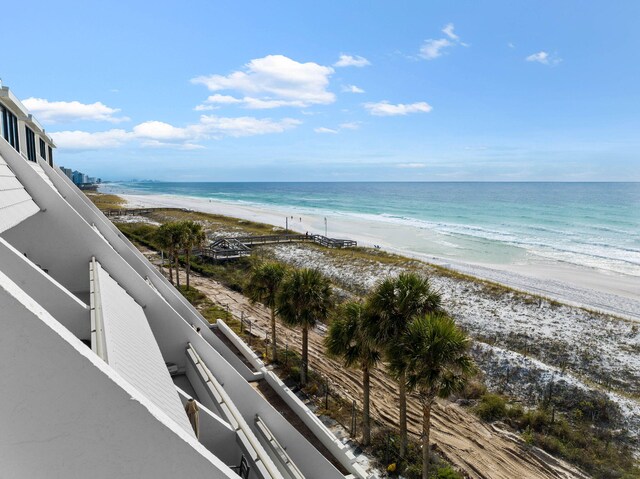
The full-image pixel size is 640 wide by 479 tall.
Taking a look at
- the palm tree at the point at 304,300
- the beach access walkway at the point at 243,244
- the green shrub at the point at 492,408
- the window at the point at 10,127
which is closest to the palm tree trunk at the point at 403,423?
the green shrub at the point at 492,408

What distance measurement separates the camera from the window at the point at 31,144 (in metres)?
15.8

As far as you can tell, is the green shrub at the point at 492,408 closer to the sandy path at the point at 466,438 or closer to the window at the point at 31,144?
the sandy path at the point at 466,438

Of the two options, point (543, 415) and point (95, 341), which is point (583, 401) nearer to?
point (543, 415)

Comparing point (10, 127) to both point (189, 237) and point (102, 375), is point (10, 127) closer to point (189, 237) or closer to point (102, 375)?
point (102, 375)

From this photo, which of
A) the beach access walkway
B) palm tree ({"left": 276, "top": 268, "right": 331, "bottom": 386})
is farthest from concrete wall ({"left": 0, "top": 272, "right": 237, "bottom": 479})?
the beach access walkway

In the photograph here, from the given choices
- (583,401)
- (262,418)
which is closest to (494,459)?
(583,401)

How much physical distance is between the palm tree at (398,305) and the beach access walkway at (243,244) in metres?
28.1

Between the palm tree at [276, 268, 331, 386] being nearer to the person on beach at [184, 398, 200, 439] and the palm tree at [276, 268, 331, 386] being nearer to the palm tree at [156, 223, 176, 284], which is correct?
the person on beach at [184, 398, 200, 439]

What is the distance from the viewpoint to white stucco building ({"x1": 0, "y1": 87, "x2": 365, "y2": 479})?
2.41 meters

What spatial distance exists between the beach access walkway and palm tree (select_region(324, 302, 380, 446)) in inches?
1028

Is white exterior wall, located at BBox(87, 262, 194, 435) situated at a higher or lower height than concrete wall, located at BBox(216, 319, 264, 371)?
higher

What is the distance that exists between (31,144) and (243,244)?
2658 centimetres

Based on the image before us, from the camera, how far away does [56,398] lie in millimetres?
2457

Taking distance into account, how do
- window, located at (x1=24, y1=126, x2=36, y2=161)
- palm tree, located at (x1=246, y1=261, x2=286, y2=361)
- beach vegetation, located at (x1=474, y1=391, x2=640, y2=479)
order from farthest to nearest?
palm tree, located at (x1=246, y1=261, x2=286, y2=361) → window, located at (x1=24, y1=126, x2=36, y2=161) → beach vegetation, located at (x1=474, y1=391, x2=640, y2=479)
